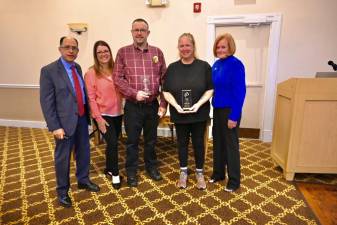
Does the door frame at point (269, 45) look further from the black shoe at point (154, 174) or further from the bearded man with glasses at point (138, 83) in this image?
the black shoe at point (154, 174)

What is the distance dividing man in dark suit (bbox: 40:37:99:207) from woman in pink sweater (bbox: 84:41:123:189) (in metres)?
0.10

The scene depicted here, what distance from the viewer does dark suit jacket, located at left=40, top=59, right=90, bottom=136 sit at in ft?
6.03

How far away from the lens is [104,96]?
2.21m

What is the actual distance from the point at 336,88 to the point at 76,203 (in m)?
2.53

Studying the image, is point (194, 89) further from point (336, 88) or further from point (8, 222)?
Result: point (8, 222)

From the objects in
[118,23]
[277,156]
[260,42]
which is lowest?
[277,156]

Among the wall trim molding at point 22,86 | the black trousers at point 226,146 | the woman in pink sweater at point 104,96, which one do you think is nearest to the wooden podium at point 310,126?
the black trousers at point 226,146

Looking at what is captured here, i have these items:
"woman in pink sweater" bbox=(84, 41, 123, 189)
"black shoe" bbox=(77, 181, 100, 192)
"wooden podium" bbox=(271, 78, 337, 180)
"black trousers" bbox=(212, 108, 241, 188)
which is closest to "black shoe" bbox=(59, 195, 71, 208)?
"black shoe" bbox=(77, 181, 100, 192)

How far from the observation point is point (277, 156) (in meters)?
2.68

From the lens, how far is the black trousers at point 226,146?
2158 mm

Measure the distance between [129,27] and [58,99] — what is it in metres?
2.35

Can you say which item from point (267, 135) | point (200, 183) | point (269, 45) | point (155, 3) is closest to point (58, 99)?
point (200, 183)

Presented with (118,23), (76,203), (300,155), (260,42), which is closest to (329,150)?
(300,155)

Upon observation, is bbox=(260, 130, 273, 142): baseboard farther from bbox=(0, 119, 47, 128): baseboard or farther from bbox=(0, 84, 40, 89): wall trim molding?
bbox=(0, 84, 40, 89): wall trim molding
